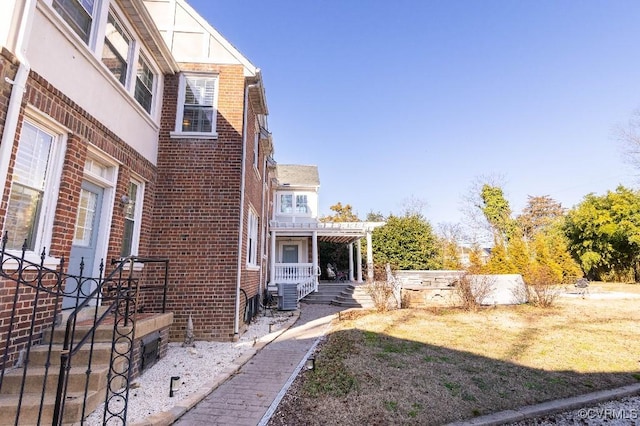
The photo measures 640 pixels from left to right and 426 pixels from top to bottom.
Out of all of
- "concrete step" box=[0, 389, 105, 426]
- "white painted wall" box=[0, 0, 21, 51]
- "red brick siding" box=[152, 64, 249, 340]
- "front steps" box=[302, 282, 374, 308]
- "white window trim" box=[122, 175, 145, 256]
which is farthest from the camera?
"front steps" box=[302, 282, 374, 308]

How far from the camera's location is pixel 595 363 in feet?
18.4

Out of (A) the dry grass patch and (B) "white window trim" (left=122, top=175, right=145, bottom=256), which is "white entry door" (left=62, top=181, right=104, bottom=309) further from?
(A) the dry grass patch

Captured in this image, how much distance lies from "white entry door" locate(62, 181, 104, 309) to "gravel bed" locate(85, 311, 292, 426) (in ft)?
5.97

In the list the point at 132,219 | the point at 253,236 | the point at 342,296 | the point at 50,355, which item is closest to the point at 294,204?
the point at 342,296

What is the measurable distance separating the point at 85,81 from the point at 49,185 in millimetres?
1768

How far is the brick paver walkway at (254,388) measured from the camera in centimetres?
357

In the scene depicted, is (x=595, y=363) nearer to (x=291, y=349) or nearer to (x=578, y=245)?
(x=291, y=349)

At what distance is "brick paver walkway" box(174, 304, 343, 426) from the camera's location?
357 cm

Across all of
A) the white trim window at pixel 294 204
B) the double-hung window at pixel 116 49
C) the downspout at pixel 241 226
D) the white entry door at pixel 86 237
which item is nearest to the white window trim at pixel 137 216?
the white entry door at pixel 86 237

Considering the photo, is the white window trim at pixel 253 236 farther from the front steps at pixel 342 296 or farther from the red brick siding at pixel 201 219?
the front steps at pixel 342 296

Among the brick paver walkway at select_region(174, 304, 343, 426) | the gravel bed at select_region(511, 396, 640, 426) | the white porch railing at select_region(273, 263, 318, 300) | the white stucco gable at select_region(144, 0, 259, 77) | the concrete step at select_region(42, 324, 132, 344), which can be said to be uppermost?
the white stucco gable at select_region(144, 0, 259, 77)

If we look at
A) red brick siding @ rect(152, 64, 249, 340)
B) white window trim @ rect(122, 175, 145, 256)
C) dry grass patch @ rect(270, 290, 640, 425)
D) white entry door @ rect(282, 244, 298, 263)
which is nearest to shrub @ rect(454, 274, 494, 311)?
dry grass patch @ rect(270, 290, 640, 425)

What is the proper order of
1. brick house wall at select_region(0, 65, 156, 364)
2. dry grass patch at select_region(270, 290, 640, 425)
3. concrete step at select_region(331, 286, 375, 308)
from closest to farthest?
1. brick house wall at select_region(0, 65, 156, 364)
2. dry grass patch at select_region(270, 290, 640, 425)
3. concrete step at select_region(331, 286, 375, 308)

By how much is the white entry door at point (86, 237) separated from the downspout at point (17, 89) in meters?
1.85
